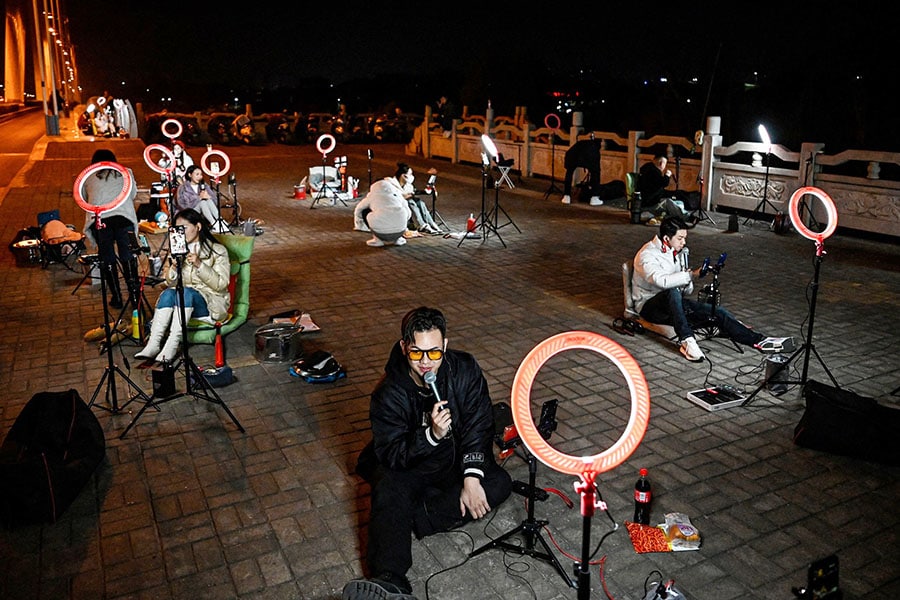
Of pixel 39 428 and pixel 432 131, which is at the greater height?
pixel 432 131

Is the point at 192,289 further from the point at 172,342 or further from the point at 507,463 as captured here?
the point at 507,463

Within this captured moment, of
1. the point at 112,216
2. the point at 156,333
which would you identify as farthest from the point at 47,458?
the point at 112,216

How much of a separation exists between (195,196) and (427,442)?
421 inches

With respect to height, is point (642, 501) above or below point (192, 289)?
below

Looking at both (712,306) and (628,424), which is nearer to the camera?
(628,424)

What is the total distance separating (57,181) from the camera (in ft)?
71.5

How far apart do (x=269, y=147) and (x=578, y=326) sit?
3039 cm

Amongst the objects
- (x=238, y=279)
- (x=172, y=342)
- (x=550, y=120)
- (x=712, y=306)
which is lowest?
(x=172, y=342)

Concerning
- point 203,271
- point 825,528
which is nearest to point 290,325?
point 203,271

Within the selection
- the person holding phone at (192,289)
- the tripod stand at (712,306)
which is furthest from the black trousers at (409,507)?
the tripod stand at (712,306)

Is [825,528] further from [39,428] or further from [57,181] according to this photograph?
[57,181]

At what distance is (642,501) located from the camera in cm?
479

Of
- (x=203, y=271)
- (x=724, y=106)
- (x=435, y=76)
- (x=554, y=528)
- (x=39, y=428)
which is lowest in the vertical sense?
(x=554, y=528)

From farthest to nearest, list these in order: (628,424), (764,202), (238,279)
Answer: (764,202) < (238,279) < (628,424)
